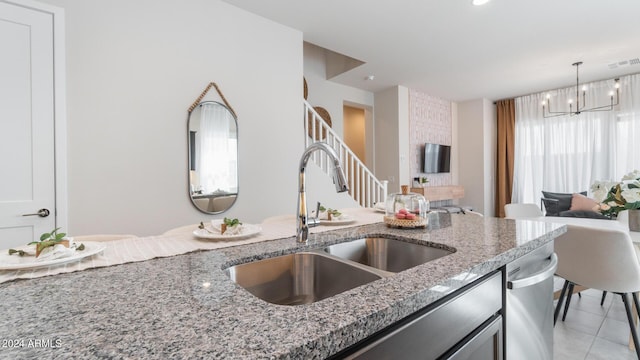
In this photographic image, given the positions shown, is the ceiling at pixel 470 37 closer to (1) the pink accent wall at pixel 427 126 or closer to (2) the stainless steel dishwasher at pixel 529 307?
(1) the pink accent wall at pixel 427 126

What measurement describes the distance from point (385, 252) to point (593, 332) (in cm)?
199

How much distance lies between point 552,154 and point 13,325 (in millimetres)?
7059

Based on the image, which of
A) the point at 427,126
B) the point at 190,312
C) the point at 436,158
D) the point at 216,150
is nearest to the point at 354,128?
the point at 427,126

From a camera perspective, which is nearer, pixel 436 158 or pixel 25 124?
pixel 25 124

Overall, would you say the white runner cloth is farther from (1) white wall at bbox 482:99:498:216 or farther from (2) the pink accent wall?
(1) white wall at bbox 482:99:498:216

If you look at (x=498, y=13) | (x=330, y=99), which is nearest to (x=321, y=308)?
(x=498, y=13)

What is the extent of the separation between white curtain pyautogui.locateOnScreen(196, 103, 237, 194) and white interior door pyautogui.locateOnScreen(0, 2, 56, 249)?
3.23ft

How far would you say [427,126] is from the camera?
5.72m

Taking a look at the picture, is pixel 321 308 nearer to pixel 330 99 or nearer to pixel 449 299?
pixel 449 299

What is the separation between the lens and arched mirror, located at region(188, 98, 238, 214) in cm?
250

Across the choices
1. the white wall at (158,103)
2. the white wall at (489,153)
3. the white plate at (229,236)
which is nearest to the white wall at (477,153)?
the white wall at (489,153)

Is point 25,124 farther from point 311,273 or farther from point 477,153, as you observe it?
point 477,153

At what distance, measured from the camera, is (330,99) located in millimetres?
4906

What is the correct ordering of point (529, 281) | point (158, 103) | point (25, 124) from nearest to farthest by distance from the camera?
point (529, 281) < point (25, 124) < point (158, 103)
